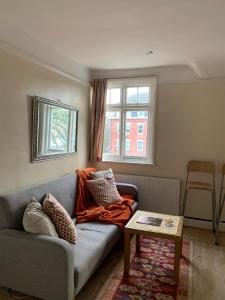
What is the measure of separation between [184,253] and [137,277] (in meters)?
0.81

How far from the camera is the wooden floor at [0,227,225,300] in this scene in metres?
2.19

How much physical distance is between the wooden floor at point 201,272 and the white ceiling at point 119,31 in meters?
2.29

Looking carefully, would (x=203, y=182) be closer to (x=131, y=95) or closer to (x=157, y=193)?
(x=157, y=193)

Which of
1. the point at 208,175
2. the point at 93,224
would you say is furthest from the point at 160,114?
the point at 93,224

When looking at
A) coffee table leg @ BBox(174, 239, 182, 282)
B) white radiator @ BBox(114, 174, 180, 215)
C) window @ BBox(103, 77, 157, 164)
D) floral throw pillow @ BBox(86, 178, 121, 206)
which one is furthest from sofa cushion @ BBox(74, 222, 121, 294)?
window @ BBox(103, 77, 157, 164)

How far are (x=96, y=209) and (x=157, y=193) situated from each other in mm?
1163

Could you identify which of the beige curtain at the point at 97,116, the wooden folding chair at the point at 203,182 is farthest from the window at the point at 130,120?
the wooden folding chair at the point at 203,182

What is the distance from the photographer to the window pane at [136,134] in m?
4.02

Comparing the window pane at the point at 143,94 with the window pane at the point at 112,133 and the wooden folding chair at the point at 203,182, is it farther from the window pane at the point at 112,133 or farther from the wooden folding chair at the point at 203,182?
the wooden folding chair at the point at 203,182

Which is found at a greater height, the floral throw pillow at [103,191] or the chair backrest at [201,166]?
the chair backrest at [201,166]

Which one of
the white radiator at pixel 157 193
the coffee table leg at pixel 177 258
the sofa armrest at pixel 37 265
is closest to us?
the sofa armrest at pixel 37 265

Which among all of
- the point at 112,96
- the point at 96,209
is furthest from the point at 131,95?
the point at 96,209

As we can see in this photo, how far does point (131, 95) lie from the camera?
4.08 meters

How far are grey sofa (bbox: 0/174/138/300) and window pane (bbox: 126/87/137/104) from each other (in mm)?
2347
